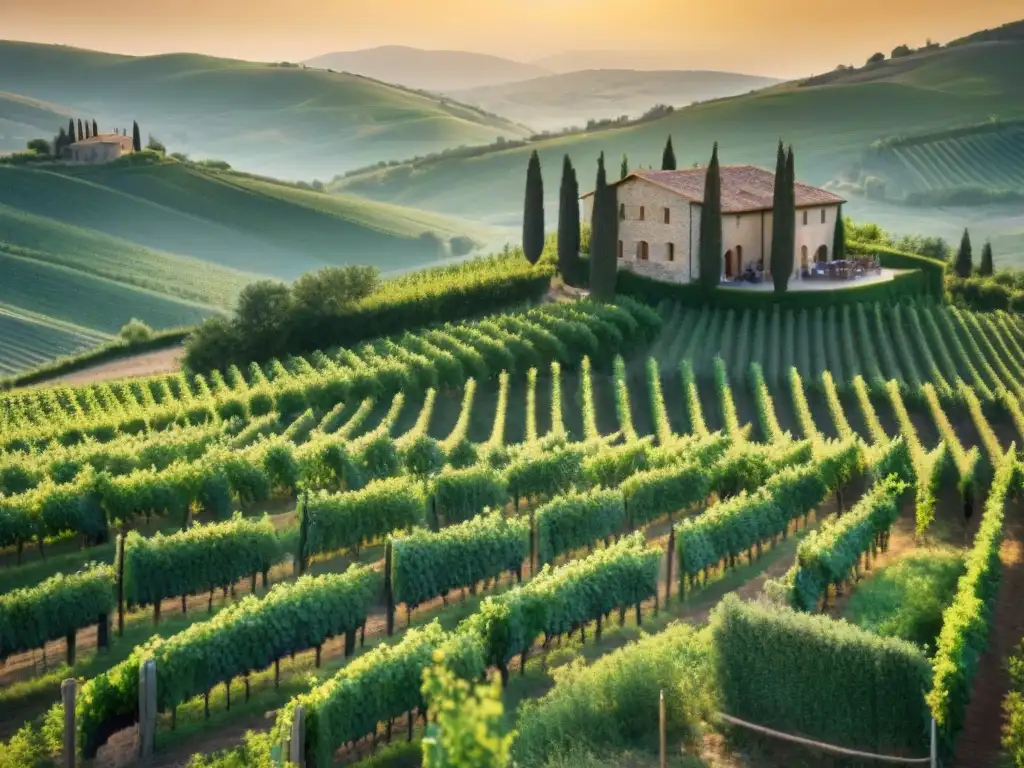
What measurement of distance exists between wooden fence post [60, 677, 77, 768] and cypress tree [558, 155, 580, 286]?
46276 mm

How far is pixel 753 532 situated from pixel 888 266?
135ft

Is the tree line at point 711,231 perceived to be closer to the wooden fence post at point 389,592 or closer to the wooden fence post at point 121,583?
the wooden fence post at point 389,592

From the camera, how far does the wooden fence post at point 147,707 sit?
1644cm

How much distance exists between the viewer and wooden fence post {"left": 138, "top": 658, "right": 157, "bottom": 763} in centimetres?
1644

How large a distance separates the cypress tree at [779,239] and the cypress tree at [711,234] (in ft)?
8.29

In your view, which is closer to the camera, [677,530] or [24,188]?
[677,530]

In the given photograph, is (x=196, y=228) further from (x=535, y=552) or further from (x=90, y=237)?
(x=535, y=552)

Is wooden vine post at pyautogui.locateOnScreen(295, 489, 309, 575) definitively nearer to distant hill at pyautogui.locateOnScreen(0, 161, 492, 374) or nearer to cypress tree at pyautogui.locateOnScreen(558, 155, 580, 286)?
cypress tree at pyautogui.locateOnScreen(558, 155, 580, 286)

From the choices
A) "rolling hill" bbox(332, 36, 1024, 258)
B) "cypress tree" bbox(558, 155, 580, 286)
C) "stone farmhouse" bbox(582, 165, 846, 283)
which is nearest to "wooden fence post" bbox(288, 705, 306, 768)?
"stone farmhouse" bbox(582, 165, 846, 283)

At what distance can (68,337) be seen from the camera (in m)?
82.8

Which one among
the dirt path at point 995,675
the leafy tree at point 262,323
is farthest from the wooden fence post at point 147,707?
the leafy tree at point 262,323

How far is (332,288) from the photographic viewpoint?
180 ft

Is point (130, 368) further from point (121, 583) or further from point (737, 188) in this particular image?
point (121, 583)

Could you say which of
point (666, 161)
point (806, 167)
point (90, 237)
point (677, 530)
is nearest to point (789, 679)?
point (677, 530)
